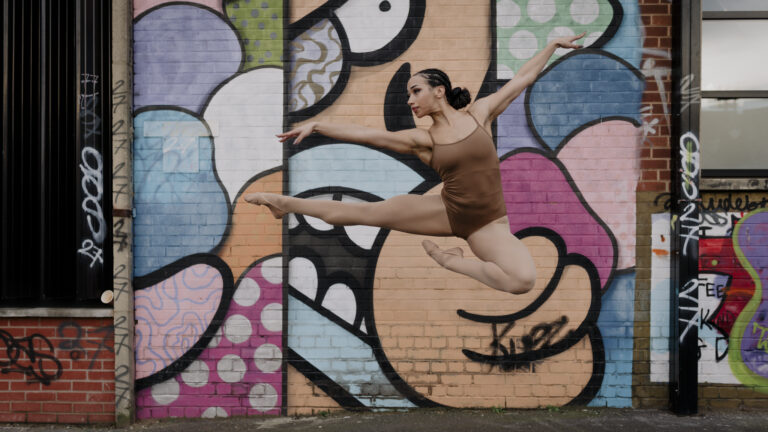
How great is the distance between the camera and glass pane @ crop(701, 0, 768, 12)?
209 inches

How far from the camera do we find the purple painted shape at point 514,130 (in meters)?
5.19

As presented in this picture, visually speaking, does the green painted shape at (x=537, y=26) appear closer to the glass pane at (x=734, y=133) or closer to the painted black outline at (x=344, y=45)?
the painted black outline at (x=344, y=45)

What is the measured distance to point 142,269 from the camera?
17.2 ft

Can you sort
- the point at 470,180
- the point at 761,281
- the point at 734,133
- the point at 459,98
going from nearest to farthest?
the point at 470,180
the point at 459,98
the point at 761,281
the point at 734,133

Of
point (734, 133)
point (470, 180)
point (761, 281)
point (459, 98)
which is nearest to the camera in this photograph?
point (470, 180)

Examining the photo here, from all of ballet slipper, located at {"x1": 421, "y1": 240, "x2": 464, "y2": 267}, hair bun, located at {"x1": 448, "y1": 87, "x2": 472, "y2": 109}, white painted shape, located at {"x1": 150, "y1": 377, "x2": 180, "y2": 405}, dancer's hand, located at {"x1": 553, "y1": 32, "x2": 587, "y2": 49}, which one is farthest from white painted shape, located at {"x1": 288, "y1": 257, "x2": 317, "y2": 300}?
dancer's hand, located at {"x1": 553, "y1": 32, "x2": 587, "y2": 49}

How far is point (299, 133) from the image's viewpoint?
199 inches

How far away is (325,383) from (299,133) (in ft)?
6.96

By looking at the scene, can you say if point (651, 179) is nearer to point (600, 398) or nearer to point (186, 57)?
point (600, 398)

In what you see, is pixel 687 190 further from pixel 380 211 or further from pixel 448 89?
pixel 380 211

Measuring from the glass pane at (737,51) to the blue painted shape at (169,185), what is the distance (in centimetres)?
437

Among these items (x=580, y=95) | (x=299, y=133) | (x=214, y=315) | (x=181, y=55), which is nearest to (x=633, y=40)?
(x=580, y=95)

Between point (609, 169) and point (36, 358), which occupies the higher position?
point (609, 169)

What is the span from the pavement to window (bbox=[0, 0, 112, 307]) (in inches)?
49.4
